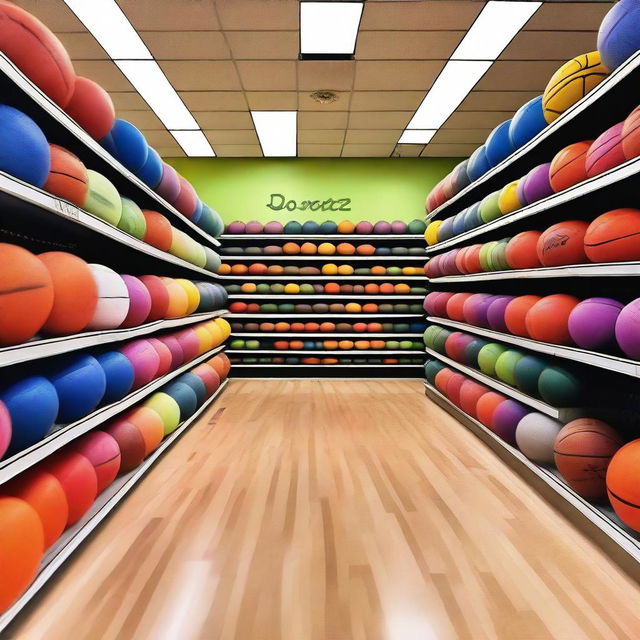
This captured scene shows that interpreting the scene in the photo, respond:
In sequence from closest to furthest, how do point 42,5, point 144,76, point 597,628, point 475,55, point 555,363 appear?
point 597,628 < point 555,363 < point 42,5 < point 475,55 < point 144,76

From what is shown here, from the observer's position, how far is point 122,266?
12.0ft

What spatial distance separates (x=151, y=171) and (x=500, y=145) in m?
2.73

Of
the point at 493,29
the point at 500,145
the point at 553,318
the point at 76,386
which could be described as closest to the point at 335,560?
the point at 76,386

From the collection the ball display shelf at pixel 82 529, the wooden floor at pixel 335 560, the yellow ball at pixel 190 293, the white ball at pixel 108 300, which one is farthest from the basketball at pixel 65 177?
the yellow ball at pixel 190 293

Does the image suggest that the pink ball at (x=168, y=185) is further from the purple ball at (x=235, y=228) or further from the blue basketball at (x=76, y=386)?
the purple ball at (x=235, y=228)

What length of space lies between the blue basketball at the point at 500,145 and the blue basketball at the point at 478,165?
0.13 meters

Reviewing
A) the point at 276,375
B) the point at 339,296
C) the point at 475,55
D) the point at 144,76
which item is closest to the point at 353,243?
the point at 339,296

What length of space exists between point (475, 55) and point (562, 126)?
2651 millimetres

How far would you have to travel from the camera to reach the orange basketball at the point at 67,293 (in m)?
1.88

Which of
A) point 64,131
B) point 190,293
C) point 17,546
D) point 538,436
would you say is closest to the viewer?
point 17,546

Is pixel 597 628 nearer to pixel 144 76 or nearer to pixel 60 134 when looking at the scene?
pixel 60 134

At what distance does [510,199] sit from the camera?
3373mm

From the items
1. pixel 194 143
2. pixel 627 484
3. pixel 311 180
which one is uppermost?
pixel 194 143

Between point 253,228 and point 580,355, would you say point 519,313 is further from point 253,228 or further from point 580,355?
point 253,228
